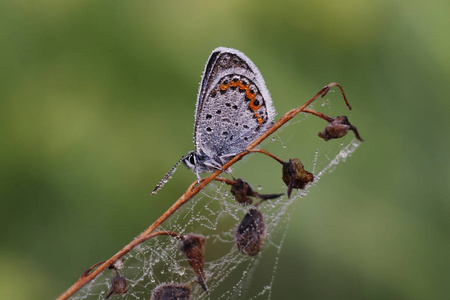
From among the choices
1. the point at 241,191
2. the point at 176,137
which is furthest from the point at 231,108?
the point at 176,137

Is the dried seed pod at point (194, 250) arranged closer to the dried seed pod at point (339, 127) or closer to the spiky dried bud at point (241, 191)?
the spiky dried bud at point (241, 191)

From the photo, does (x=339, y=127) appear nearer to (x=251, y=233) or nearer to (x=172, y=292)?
(x=251, y=233)

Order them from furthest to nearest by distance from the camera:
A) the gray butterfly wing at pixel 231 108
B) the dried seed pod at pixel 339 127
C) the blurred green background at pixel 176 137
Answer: the blurred green background at pixel 176 137, the gray butterfly wing at pixel 231 108, the dried seed pod at pixel 339 127

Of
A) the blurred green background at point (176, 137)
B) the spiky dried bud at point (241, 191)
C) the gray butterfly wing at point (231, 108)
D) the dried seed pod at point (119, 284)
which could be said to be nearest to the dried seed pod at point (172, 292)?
the dried seed pod at point (119, 284)

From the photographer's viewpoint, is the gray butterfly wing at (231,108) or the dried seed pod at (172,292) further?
the gray butterfly wing at (231,108)

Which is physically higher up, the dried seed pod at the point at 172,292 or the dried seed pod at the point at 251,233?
the dried seed pod at the point at 251,233

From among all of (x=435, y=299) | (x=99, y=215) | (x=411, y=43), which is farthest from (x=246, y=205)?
(x=411, y=43)

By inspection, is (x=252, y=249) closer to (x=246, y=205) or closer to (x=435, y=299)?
(x=246, y=205)
